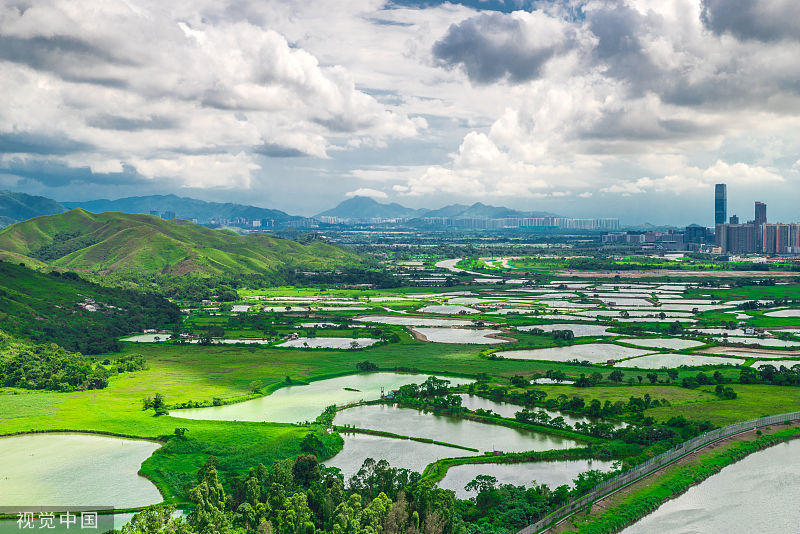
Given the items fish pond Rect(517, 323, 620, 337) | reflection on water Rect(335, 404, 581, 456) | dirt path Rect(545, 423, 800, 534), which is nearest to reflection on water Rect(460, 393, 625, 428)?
reflection on water Rect(335, 404, 581, 456)

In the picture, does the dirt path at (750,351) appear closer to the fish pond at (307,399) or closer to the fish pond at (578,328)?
the fish pond at (578,328)

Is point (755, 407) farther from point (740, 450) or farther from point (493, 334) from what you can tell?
point (493, 334)

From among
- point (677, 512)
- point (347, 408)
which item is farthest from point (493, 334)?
point (677, 512)

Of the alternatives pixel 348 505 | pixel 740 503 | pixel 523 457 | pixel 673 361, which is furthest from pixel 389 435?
pixel 673 361

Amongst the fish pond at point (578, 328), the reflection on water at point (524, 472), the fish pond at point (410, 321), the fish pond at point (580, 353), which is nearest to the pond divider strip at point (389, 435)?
the reflection on water at point (524, 472)

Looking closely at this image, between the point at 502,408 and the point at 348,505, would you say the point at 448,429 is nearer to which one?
the point at 502,408
